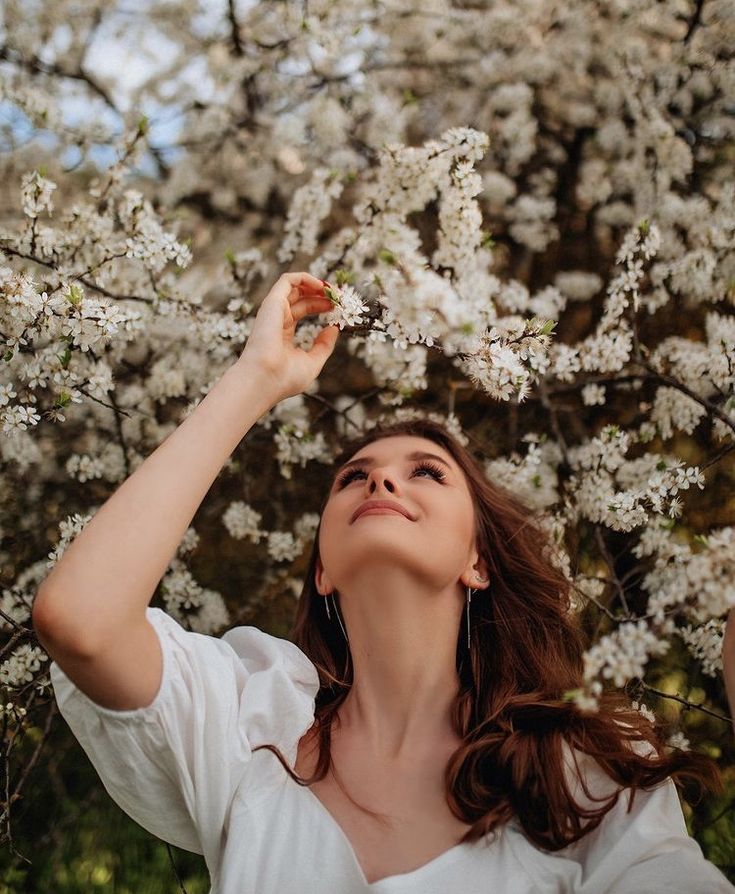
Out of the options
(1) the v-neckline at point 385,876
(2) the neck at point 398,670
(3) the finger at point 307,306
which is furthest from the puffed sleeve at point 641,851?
(3) the finger at point 307,306

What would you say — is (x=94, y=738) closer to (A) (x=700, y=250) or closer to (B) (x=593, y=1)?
(A) (x=700, y=250)

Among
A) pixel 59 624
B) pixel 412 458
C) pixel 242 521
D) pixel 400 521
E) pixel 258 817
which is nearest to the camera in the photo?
pixel 59 624

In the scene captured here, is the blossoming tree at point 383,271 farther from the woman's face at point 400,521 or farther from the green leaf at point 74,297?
the woman's face at point 400,521

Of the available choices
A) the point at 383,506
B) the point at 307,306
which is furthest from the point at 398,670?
the point at 307,306

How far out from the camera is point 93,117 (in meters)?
2.92

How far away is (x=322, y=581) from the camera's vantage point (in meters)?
1.90

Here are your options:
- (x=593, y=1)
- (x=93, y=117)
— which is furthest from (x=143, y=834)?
(x=593, y=1)

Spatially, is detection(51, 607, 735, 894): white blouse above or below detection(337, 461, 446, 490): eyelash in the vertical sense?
below

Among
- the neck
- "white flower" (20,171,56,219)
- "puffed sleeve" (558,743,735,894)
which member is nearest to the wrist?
the neck

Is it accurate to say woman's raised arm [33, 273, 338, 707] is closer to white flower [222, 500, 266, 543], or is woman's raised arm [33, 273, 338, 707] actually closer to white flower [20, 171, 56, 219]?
white flower [20, 171, 56, 219]

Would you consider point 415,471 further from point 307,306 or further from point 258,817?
point 258,817

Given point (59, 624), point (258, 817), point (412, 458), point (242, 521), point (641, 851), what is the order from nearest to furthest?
point (59, 624), point (641, 851), point (258, 817), point (412, 458), point (242, 521)

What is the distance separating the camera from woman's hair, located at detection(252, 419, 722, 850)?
5.01 feet

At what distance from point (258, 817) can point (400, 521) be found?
0.65 metres
